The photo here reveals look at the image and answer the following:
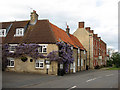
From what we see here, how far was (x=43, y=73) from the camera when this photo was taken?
25.5 metres

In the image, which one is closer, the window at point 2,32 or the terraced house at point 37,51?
the terraced house at point 37,51

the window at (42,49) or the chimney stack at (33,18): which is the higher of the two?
the chimney stack at (33,18)

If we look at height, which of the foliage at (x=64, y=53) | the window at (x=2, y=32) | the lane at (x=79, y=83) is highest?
the window at (x=2, y=32)

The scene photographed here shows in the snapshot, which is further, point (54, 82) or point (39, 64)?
point (39, 64)

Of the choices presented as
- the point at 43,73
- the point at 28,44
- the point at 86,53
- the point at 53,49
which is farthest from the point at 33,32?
the point at 86,53

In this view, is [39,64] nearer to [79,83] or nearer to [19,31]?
[19,31]

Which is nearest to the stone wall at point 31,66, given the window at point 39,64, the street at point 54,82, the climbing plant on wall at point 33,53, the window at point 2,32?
the window at point 39,64

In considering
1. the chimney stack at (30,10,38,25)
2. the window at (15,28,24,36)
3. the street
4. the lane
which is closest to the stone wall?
the window at (15,28,24,36)

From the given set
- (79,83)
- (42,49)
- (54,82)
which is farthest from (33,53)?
(79,83)

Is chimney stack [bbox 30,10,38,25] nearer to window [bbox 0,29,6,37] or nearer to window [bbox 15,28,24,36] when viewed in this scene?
window [bbox 15,28,24,36]

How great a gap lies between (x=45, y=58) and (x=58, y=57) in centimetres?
208

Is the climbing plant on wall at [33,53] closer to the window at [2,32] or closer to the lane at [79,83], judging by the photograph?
the window at [2,32]

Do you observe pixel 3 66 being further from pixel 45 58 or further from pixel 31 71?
pixel 45 58

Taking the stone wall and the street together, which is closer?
the street
